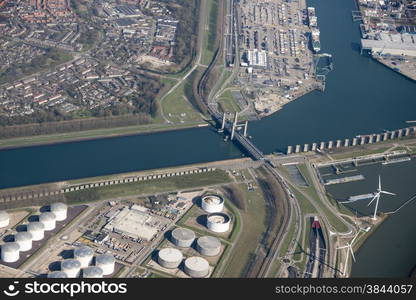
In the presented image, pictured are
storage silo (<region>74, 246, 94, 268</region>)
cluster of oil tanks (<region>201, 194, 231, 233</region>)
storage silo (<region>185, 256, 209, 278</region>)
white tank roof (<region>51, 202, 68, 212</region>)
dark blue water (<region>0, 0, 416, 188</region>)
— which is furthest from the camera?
dark blue water (<region>0, 0, 416, 188</region>)

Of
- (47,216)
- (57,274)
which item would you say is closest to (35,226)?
(47,216)

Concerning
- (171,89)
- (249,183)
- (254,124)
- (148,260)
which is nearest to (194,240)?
(148,260)

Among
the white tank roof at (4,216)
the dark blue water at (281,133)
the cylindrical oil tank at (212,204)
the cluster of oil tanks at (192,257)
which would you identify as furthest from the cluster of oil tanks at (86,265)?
the dark blue water at (281,133)

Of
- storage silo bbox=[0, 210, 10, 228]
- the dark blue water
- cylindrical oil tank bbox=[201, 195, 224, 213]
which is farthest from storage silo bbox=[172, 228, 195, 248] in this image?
storage silo bbox=[0, 210, 10, 228]

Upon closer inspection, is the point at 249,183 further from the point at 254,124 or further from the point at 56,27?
the point at 56,27

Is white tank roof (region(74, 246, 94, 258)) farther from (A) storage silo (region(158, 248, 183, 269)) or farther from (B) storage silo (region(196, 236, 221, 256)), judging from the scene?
(B) storage silo (region(196, 236, 221, 256))

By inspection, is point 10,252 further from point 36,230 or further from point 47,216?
point 47,216
